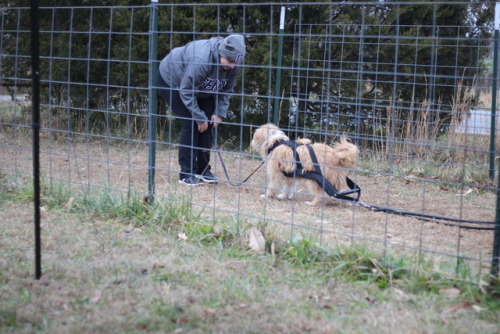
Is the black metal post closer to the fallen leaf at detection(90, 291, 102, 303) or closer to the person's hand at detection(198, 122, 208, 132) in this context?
the fallen leaf at detection(90, 291, 102, 303)

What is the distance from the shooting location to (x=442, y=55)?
330 inches

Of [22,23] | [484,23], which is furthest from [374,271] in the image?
[22,23]

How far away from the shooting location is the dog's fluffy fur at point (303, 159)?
18.2ft

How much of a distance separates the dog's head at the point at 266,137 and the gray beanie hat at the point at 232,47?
2.54 ft

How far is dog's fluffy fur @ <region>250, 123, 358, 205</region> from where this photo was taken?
18.2 feet

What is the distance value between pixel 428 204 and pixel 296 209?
144 centimetres

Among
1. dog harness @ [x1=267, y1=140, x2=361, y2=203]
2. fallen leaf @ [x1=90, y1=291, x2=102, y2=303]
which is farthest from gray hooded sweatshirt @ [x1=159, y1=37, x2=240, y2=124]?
fallen leaf @ [x1=90, y1=291, x2=102, y2=303]

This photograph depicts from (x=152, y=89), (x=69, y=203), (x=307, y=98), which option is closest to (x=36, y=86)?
(x=152, y=89)

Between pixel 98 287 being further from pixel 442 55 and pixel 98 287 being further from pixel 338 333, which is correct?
pixel 442 55

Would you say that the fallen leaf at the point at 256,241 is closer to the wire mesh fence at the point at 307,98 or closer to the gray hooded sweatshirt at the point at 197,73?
the wire mesh fence at the point at 307,98

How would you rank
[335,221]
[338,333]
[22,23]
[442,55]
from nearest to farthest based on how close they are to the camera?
[338,333]
[335,221]
[442,55]
[22,23]

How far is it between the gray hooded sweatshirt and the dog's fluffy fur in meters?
0.63

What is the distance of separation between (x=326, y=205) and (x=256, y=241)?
79.6 inches

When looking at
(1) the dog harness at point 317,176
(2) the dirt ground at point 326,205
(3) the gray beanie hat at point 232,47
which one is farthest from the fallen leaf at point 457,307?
(3) the gray beanie hat at point 232,47
